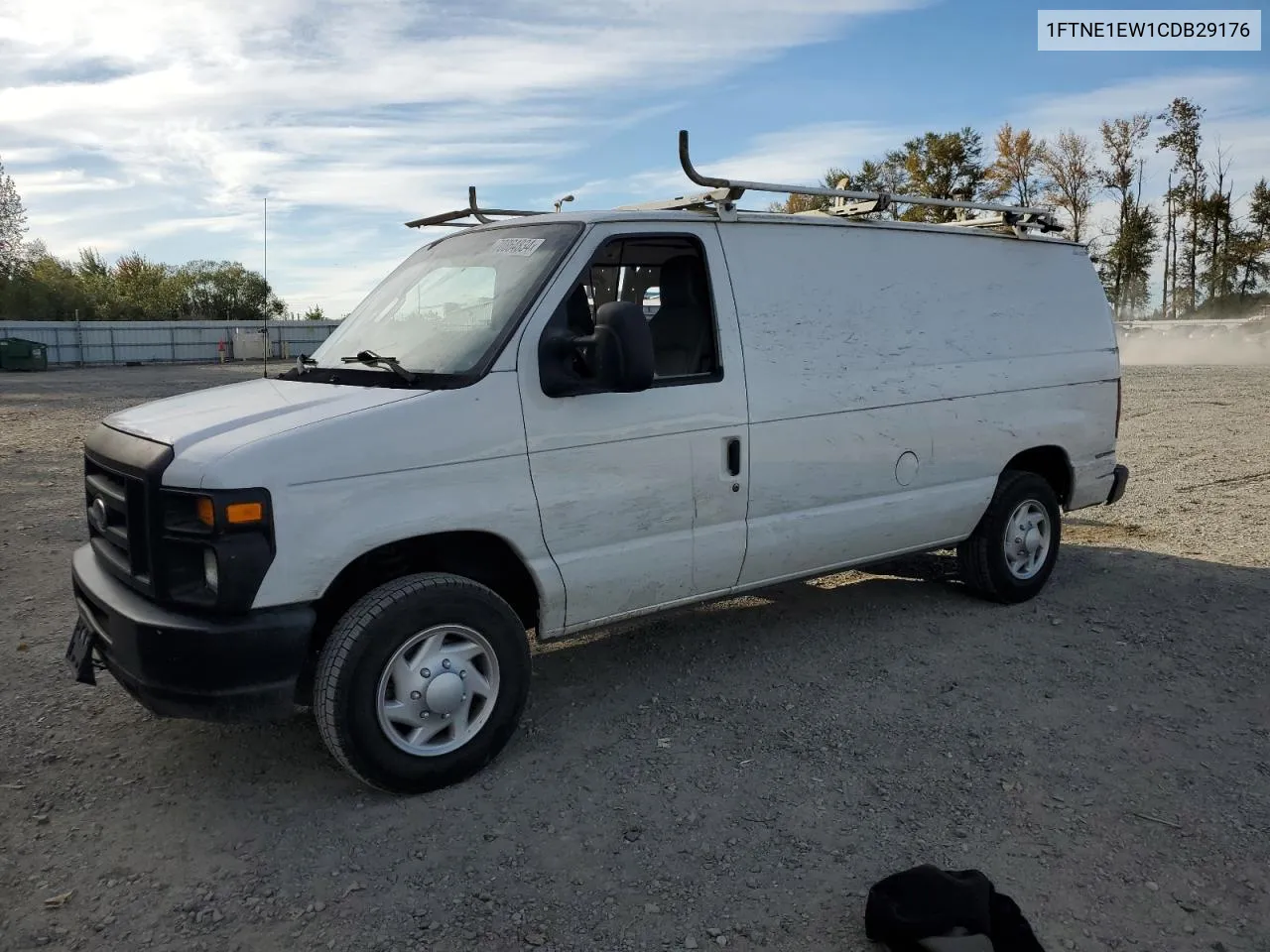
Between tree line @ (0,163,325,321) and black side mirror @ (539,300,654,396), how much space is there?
45.0m

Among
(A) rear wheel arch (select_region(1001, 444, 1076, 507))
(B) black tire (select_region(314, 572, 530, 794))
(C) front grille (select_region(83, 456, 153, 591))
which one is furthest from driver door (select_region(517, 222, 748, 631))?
(A) rear wheel arch (select_region(1001, 444, 1076, 507))

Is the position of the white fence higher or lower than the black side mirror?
higher

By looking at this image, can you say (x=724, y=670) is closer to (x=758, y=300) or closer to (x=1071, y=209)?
(x=758, y=300)

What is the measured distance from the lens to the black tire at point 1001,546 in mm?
5840

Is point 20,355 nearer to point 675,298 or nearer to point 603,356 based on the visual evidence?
point 675,298

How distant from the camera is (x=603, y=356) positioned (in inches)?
151

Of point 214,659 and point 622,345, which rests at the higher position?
point 622,345

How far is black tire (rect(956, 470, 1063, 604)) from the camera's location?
5.84 metres

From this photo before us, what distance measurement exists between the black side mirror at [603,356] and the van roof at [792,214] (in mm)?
650

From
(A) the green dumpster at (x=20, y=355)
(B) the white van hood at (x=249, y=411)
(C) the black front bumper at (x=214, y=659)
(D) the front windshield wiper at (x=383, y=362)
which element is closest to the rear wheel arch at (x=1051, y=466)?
(D) the front windshield wiper at (x=383, y=362)

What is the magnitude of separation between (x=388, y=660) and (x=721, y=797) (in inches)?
53.5

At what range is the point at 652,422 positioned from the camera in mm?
4262

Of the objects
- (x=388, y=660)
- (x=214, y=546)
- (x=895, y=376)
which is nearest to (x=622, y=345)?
(x=388, y=660)

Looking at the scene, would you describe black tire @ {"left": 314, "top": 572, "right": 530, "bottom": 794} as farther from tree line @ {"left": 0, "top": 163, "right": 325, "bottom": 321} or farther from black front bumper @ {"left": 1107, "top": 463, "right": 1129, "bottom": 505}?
tree line @ {"left": 0, "top": 163, "right": 325, "bottom": 321}
